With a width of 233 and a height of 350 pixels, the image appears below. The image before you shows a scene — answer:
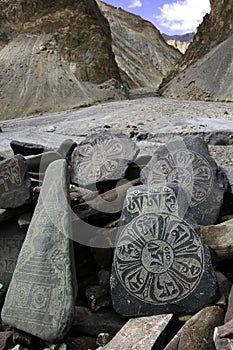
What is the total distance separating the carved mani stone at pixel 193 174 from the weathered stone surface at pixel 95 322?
783 millimetres

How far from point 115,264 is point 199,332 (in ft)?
1.92

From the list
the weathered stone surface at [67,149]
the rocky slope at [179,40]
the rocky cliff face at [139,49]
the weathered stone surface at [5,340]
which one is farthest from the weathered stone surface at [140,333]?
the rocky slope at [179,40]

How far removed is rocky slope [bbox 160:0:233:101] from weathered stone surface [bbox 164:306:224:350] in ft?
38.3

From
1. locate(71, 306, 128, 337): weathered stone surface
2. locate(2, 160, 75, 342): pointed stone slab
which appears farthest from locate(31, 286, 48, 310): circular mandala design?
locate(71, 306, 128, 337): weathered stone surface

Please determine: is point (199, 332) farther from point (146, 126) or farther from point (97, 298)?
point (146, 126)

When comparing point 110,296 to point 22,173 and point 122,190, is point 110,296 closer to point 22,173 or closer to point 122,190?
point 122,190

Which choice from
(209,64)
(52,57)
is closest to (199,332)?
(209,64)

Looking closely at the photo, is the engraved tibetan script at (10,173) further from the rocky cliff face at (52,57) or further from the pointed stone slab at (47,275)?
the rocky cliff face at (52,57)

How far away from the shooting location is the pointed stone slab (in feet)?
7.00

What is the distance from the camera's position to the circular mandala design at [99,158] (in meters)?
3.09

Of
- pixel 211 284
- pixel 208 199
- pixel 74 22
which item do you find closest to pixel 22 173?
pixel 208 199

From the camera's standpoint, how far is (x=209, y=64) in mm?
15039

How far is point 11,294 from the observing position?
7.55 ft

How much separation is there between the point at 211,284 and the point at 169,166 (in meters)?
0.98
